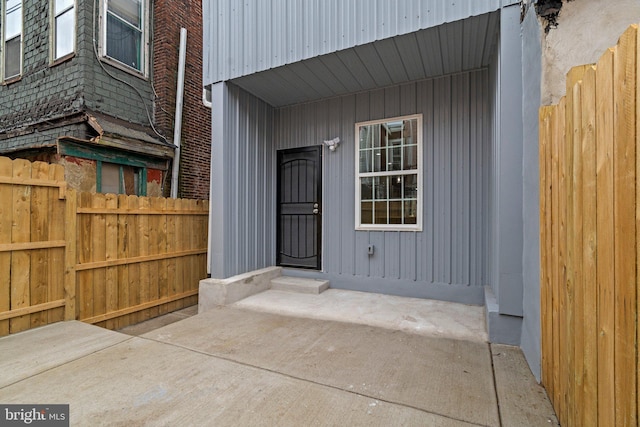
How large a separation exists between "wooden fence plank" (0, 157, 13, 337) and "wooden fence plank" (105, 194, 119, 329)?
3.22 feet

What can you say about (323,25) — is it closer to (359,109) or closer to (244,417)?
(359,109)

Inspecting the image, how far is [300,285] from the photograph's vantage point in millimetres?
4684

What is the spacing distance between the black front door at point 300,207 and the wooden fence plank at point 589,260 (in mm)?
3857

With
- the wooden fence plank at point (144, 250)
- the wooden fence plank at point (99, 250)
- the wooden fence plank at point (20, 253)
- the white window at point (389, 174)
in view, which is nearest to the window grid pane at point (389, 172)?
the white window at point (389, 174)

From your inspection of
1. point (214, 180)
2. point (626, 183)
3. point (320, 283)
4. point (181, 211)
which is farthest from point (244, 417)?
point (181, 211)

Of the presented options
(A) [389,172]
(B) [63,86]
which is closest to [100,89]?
(B) [63,86]

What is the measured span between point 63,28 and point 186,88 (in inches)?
98.4

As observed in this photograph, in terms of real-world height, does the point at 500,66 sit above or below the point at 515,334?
above

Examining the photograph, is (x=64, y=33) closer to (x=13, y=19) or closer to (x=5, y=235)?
(x=13, y=19)

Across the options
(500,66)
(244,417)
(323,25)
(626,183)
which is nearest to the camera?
(626,183)

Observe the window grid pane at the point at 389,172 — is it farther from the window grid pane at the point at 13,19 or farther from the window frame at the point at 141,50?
the window grid pane at the point at 13,19

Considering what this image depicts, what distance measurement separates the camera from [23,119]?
687cm

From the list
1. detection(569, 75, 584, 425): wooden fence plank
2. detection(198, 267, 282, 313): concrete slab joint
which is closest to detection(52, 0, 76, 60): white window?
detection(198, 267, 282, 313): concrete slab joint

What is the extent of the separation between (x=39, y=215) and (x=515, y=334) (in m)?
4.91
